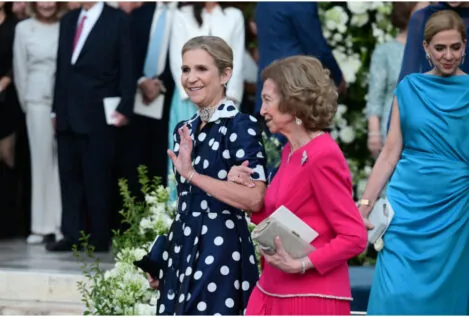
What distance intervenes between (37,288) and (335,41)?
9.91 feet

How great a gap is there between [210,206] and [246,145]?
0.99 ft

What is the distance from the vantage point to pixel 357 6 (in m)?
10.7

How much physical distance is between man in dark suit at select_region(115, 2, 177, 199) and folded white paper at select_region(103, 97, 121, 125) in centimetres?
21

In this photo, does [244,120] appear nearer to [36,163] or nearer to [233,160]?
[233,160]

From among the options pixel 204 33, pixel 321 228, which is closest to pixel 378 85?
pixel 204 33

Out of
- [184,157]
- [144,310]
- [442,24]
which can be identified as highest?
[442,24]

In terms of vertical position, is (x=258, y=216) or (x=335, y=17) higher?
(x=335, y=17)

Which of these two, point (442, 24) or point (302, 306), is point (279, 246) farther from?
point (442, 24)

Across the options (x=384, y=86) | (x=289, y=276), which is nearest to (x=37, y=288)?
(x=384, y=86)

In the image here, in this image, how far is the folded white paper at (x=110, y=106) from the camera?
1059 cm

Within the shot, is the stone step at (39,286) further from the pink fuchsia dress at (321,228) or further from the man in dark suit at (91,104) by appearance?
the pink fuchsia dress at (321,228)

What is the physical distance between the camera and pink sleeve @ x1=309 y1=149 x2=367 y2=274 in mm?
5207

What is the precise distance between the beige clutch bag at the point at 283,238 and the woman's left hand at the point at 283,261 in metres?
0.02

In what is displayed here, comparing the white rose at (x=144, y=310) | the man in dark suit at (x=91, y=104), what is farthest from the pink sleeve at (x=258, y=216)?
the man in dark suit at (x=91, y=104)
